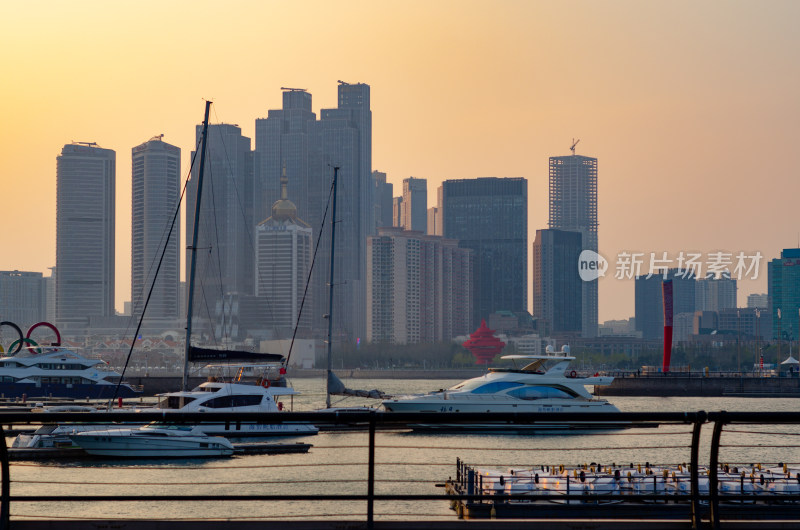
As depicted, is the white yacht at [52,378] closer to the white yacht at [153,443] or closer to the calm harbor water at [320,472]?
the calm harbor water at [320,472]

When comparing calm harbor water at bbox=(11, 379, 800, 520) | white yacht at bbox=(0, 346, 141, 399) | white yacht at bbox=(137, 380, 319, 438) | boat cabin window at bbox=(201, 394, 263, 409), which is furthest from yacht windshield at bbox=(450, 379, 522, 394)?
white yacht at bbox=(0, 346, 141, 399)

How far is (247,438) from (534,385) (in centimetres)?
1612

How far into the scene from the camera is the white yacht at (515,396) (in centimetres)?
5712

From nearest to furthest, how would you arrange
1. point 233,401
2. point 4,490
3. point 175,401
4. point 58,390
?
point 4,490 < point 233,401 < point 175,401 < point 58,390

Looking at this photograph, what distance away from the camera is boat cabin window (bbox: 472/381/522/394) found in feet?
190

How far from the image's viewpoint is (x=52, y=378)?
275 ft

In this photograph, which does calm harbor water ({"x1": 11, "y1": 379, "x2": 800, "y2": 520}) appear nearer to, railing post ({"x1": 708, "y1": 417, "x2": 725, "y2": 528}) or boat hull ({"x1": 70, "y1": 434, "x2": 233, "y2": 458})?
boat hull ({"x1": 70, "y1": 434, "x2": 233, "y2": 458})

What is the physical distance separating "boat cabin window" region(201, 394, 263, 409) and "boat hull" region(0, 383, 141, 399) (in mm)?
33170

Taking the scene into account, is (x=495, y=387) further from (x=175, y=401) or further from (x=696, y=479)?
(x=696, y=479)

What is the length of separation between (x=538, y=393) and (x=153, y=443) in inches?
938

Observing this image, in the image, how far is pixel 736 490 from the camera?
26.6m

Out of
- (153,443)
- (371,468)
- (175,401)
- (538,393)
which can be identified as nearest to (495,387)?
(538,393)

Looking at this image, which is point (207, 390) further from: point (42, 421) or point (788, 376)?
point (788, 376)
